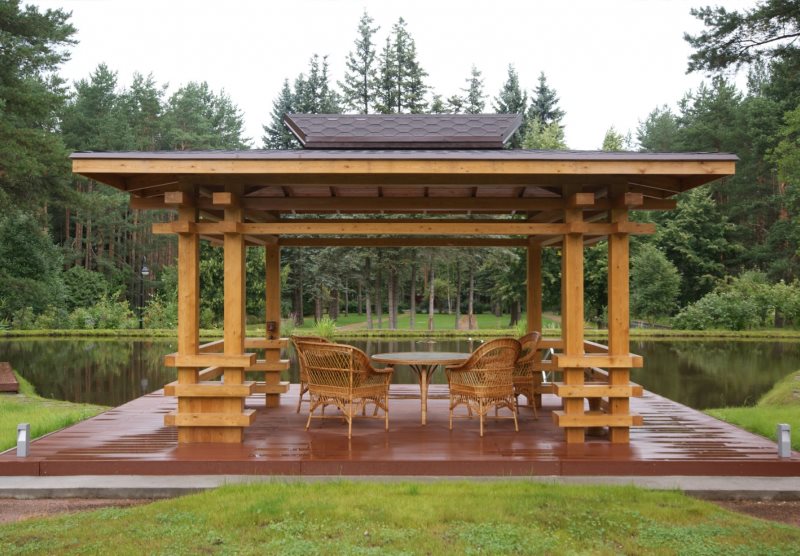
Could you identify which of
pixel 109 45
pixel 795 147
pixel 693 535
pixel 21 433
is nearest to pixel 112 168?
pixel 21 433

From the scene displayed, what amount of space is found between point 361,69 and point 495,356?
22332mm

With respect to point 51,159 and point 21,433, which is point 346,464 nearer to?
point 21,433

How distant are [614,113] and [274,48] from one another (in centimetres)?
2064

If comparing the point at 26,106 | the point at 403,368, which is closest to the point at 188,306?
the point at 403,368

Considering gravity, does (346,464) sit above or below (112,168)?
below

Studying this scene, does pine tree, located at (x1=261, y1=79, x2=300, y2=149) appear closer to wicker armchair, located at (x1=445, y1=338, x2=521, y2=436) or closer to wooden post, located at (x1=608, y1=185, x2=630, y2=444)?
wicker armchair, located at (x1=445, y1=338, x2=521, y2=436)

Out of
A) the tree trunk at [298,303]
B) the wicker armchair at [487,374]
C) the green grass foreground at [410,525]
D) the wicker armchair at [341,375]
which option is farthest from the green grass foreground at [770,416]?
the tree trunk at [298,303]

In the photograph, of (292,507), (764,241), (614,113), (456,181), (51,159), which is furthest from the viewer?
(614,113)

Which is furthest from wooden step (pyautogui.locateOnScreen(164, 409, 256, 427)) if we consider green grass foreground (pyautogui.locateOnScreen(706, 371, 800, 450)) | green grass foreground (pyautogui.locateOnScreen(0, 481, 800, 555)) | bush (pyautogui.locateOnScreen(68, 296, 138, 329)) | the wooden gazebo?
bush (pyautogui.locateOnScreen(68, 296, 138, 329))

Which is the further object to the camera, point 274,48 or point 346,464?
point 274,48

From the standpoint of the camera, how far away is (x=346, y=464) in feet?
15.5

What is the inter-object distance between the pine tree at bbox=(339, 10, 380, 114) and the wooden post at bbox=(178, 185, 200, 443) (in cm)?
2146

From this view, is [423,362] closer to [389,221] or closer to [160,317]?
[389,221]

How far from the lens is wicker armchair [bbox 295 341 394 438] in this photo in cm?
541
